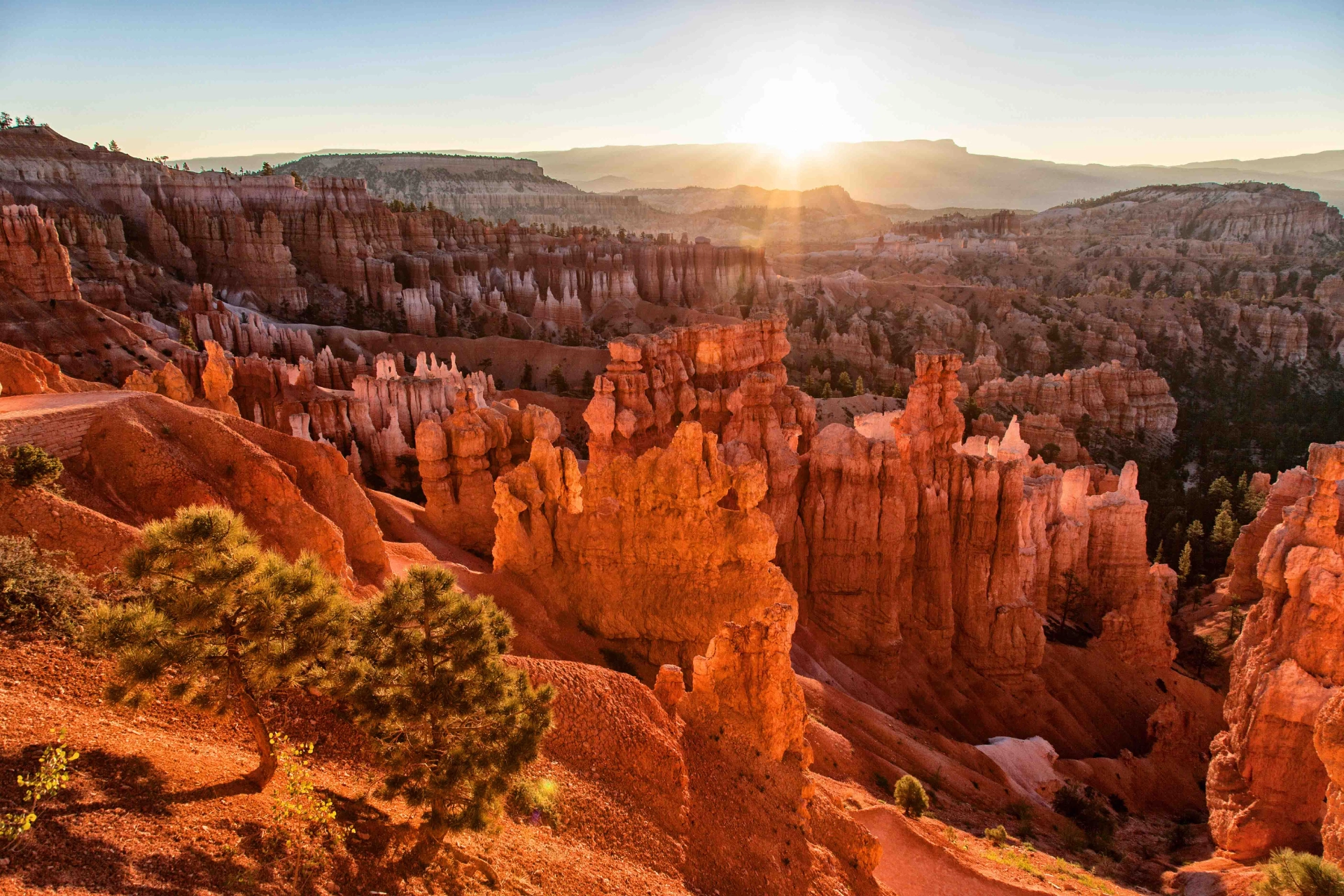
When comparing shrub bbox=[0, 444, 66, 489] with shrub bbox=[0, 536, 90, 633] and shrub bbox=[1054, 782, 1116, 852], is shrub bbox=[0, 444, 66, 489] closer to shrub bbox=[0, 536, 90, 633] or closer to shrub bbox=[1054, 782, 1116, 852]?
shrub bbox=[0, 536, 90, 633]

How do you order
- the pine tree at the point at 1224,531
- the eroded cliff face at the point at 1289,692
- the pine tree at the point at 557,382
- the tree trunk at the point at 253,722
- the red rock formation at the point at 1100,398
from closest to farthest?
the tree trunk at the point at 253,722 < the eroded cliff face at the point at 1289,692 < the pine tree at the point at 1224,531 < the pine tree at the point at 557,382 < the red rock formation at the point at 1100,398

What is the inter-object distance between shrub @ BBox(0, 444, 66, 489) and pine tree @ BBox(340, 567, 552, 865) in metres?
5.44

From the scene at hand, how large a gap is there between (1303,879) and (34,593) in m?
16.2

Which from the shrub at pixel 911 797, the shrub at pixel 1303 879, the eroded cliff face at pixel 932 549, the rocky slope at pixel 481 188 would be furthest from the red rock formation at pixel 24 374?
the rocky slope at pixel 481 188

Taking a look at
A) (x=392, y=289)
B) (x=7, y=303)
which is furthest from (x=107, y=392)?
(x=392, y=289)

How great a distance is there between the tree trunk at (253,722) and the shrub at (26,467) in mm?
4809

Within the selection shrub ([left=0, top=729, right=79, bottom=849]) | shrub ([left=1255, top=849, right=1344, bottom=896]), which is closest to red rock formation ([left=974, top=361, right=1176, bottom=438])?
shrub ([left=1255, top=849, right=1344, bottom=896])

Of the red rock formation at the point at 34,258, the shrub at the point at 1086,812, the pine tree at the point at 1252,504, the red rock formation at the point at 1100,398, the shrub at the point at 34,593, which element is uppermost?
the red rock formation at the point at 34,258

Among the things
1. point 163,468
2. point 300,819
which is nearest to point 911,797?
point 300,819

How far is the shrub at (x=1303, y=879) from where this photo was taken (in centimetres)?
1205

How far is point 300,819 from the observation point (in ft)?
24.7

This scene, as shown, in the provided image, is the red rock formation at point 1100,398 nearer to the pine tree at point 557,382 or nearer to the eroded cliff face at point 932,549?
the pine tree at point 557,382

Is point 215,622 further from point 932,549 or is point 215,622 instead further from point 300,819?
point 932,549

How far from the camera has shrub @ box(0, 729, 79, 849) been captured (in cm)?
588
